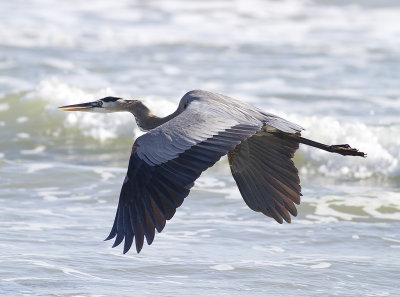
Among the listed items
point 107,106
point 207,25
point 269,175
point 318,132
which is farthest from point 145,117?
point 207,25

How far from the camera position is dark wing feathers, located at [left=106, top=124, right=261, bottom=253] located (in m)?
4.89

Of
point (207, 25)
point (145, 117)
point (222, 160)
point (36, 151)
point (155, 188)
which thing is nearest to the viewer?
point (155, 188)

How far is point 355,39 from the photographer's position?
17.6 m

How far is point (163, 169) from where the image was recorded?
16.8ft

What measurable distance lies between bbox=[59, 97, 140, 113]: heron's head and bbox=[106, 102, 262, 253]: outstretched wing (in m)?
1.80

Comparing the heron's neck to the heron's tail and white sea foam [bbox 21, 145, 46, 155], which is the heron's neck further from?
white sea foam [bbox 21, 145, 46, 155]

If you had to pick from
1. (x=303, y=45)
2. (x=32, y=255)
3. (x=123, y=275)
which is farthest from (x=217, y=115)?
(x=303, y=45)

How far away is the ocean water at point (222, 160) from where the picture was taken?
608cm

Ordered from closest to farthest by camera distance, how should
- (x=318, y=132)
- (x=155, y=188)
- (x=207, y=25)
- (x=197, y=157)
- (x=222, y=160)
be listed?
(x=155, y=188), (x=197, y=157), (x=222, y=160), (x=318, y=132), (x=207, y=25)

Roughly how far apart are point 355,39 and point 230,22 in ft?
10.9

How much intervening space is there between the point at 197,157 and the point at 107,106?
2.56 meters

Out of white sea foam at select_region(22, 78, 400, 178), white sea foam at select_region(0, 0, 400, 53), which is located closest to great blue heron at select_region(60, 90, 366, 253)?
white sea foam at select_region(22, 78, 400, 178)

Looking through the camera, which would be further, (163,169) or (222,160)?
(222,160)

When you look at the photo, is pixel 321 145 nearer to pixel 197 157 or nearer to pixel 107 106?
pixel 197 157
